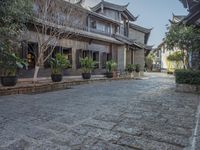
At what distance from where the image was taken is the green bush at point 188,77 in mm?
8955

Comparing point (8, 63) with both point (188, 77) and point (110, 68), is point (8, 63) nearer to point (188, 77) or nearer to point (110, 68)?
point (188, 77)

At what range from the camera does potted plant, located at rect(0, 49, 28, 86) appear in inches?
321

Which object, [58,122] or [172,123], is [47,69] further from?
[172,123]

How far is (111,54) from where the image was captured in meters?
19.5

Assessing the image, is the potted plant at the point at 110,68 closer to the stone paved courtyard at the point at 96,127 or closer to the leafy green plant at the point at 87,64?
the leafy green plant at the point at 87,64

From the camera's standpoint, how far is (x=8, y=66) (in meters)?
8.30

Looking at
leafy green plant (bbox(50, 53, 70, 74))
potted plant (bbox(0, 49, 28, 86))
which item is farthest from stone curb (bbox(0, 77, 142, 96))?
leafy green plant (bbox(50, 53, 70, 74))

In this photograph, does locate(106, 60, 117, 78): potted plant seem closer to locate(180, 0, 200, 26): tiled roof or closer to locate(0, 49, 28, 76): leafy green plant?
locate(180, 0, 200, 26): tiled roof

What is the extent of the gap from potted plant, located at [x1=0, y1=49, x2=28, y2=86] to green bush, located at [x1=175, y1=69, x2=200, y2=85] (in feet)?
22.2

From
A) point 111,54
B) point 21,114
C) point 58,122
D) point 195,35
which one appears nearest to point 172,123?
point 58,122

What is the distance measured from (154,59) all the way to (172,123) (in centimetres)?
3752

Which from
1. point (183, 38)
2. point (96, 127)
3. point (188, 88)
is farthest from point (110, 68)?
point (96, 127)

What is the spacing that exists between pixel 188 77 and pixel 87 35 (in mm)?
7714

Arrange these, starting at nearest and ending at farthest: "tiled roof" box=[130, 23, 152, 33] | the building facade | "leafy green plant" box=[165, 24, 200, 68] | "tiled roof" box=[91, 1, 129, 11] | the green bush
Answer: the green bush < "leafy green plant" box=[165, 24, 200, 68] < the building facade < "tiled roof" box=[91, 1, 129, 11] < "tiled roof" box=[130, 23, 152, 33]
